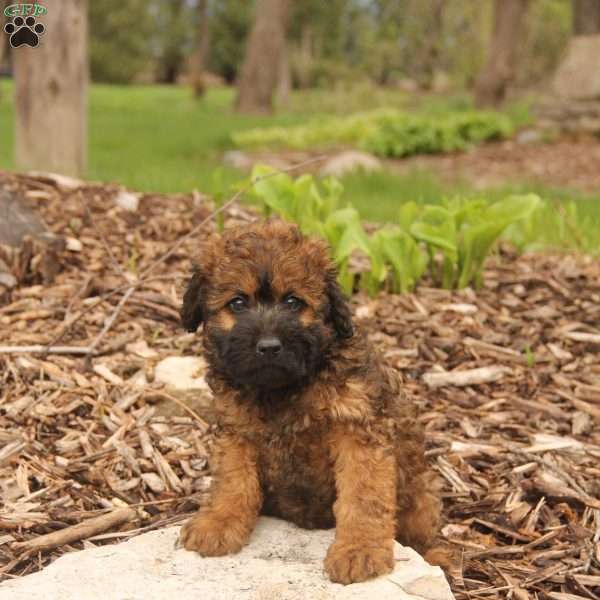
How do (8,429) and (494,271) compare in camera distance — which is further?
(494,271)

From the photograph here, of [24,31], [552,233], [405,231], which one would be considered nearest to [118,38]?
[24,31]

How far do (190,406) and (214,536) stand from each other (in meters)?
1.42

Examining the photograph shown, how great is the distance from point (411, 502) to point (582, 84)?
1390cm

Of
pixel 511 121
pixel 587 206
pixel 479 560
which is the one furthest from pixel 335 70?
pixel 479 560

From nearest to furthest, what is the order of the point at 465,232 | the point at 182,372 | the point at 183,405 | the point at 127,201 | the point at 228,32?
the point at 183,405
the point at 182,372
the point at 465,232
the point at 127,201
the point at 228,32

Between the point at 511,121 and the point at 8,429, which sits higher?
the point at 511,121

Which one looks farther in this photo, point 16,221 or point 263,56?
point 263,56

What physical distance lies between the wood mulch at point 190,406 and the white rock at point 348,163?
21.6 ft

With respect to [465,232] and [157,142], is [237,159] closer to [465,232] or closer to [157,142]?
[157,142]

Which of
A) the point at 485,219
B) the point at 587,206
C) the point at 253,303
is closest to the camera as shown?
the point at 253,303

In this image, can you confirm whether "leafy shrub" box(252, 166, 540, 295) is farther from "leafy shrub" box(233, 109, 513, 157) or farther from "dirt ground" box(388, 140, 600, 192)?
"leafy shrub" box(233, 109, 513, 157)

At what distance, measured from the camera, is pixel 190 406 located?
14.3 feet

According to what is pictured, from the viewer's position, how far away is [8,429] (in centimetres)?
405

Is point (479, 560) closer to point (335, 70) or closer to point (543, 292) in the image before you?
point (543, 292)
